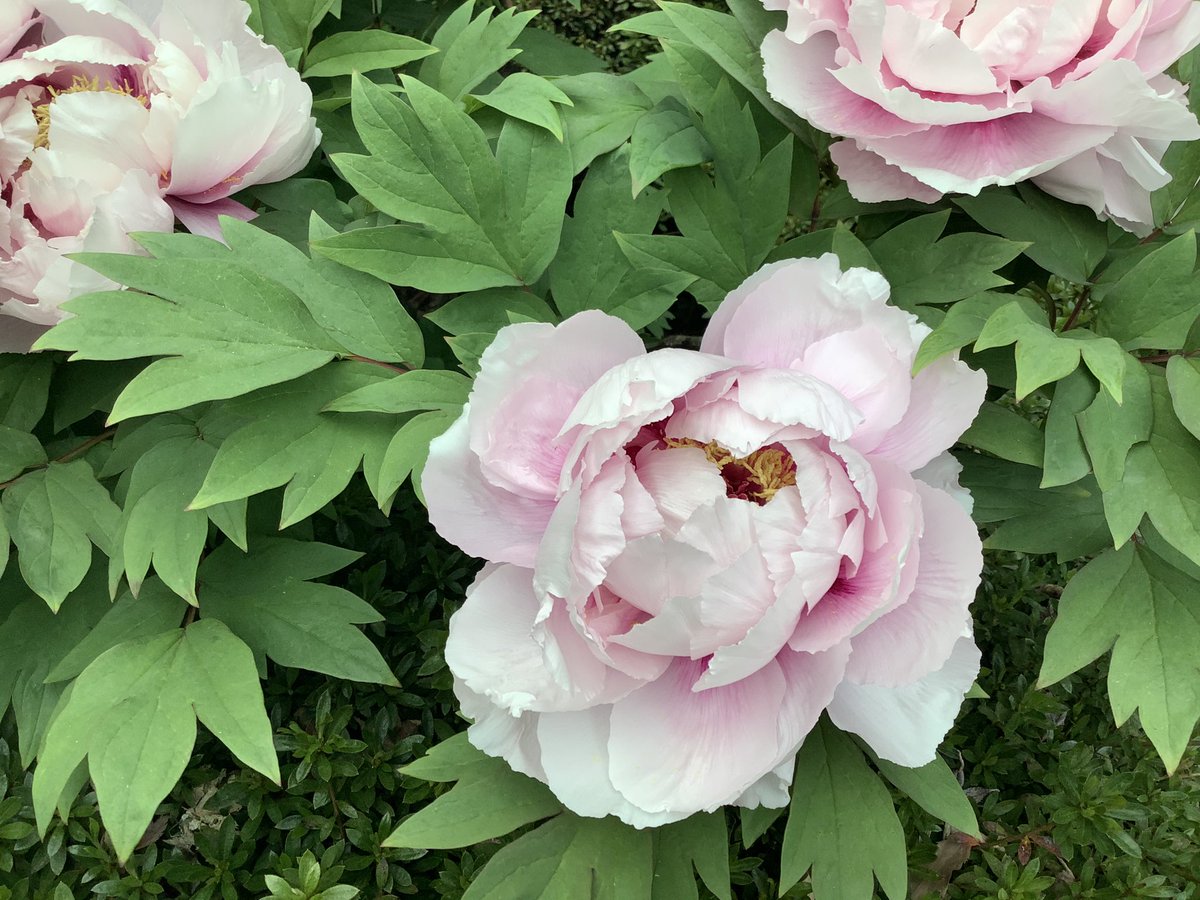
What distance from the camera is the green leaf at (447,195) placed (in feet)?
2.24

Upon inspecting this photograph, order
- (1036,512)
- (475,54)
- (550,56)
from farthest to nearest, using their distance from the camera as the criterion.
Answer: (550,56), (475,54), (1036,512)

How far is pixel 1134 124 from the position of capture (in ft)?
2.00

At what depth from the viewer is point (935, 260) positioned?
674 mm

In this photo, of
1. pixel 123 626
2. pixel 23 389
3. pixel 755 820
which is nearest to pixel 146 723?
pixel 123 626

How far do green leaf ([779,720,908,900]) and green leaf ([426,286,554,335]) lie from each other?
37cm

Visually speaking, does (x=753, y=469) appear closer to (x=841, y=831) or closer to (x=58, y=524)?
(x=841, y=831)

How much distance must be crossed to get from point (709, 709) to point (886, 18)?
0.44m

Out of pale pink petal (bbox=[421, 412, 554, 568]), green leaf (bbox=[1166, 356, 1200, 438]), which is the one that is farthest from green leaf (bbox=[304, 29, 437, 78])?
green leaf (bbox=[1166, 356, 1200, 438])

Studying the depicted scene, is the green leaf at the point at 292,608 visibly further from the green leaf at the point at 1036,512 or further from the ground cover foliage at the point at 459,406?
the green leaf at the point at 1036,512

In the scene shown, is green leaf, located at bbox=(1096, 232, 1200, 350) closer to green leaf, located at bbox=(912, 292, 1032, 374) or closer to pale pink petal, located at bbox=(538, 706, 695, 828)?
green leaf, located at bbox=(912, 292, 1032, 374)

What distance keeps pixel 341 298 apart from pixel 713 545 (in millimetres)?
355

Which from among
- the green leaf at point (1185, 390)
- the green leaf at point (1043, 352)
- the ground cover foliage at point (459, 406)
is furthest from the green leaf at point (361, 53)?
the green leaf at point (1185, 390)

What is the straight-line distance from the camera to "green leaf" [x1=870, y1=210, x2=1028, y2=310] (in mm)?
657

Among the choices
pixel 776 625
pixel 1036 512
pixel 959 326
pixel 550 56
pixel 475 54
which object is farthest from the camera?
pixel 550 56
